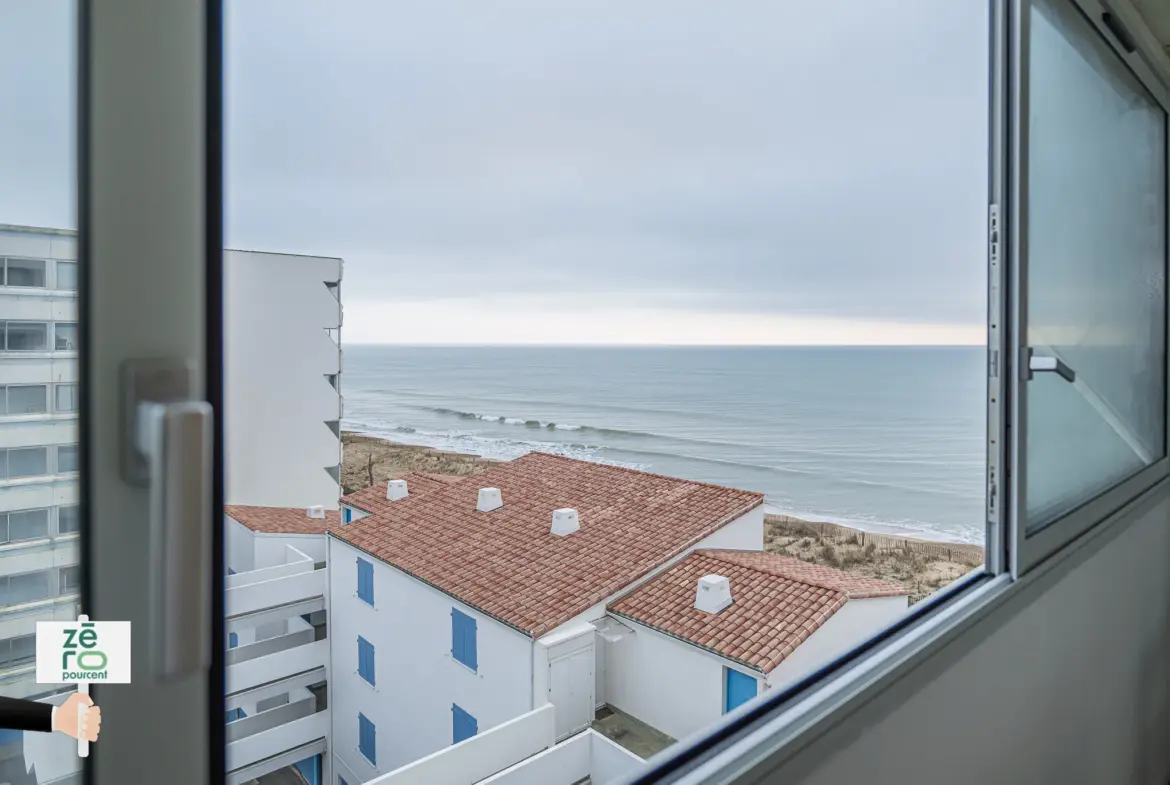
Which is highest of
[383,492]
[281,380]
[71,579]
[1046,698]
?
[281,380]

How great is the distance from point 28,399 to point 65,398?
30mm

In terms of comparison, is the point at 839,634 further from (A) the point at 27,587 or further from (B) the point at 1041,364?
(A) the point at 27,587

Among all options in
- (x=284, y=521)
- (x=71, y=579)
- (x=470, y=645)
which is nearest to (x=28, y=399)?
(x=71, y=579)

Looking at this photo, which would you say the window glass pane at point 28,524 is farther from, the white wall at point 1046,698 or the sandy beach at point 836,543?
the white wall at point 1046,698

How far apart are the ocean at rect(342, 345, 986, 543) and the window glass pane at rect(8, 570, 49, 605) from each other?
644 mm

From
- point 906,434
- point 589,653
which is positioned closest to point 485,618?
point 589,653

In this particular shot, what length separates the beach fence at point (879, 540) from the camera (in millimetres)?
1282

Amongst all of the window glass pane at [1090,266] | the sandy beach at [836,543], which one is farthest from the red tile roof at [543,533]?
the window glass pane at [1090,266]

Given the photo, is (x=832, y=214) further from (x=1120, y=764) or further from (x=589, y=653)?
(x=1120, y=764)

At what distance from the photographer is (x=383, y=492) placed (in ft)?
3.99

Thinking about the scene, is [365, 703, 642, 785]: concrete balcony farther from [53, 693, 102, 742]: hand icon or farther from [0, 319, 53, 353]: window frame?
[0, 319, 53, 353]: window frame

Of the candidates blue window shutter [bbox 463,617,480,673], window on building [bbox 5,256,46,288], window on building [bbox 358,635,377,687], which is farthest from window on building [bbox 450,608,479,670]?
window on building [bbox 5,256,46,288]

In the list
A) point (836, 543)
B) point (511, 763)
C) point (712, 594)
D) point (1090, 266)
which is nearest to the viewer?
point (511, 763)

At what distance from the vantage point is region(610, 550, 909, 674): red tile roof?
48.1 inches
